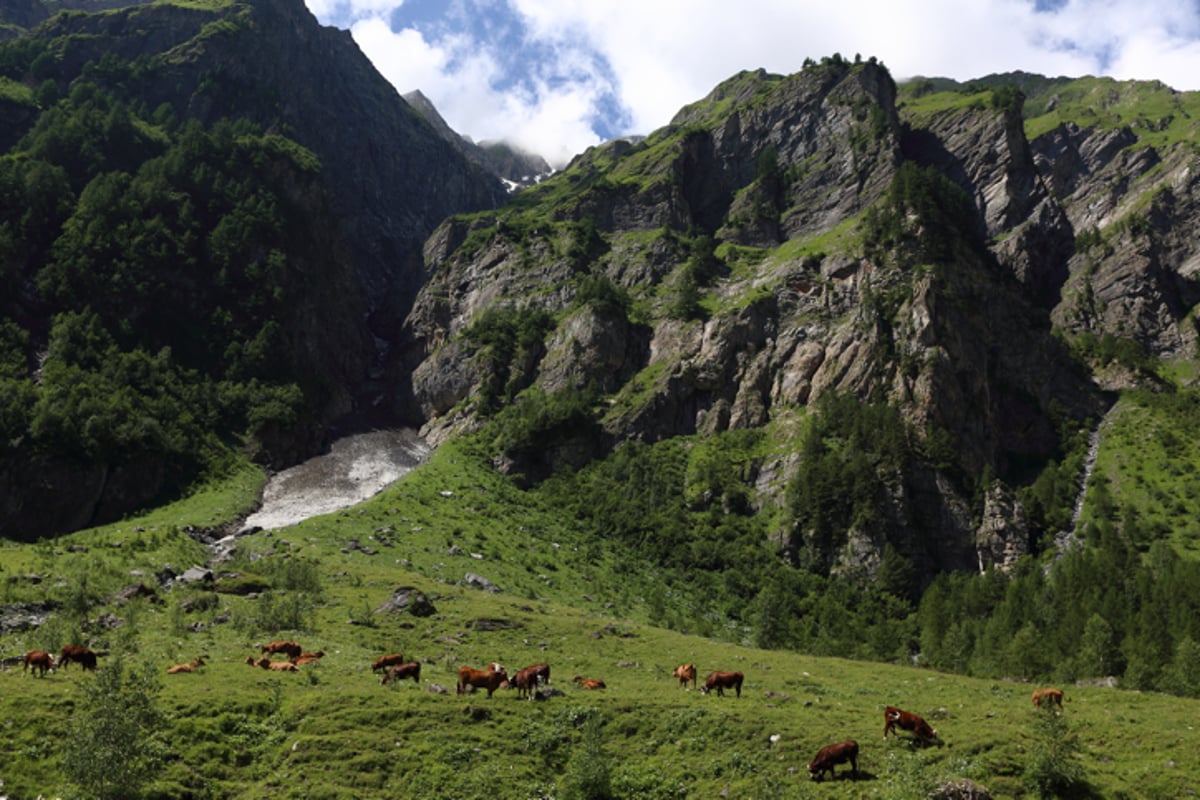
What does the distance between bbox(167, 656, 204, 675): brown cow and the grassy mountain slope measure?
0.96 metres

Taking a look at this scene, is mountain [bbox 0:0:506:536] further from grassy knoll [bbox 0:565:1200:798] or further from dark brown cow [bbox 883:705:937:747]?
dark brown cow [bbox 883:705:937:747]

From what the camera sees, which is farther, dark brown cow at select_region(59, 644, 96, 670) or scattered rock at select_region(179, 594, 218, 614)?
scattered rock at select_region(179, 594, 218, 614)

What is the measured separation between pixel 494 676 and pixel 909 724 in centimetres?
1786

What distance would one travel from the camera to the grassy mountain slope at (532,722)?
78.1 ft

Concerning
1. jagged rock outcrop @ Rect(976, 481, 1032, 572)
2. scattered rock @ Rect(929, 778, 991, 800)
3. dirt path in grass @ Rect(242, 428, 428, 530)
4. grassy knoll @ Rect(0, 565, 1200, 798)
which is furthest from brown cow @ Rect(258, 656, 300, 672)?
jagged rock outcrop @ Rect(976, 481, 1032, 572)

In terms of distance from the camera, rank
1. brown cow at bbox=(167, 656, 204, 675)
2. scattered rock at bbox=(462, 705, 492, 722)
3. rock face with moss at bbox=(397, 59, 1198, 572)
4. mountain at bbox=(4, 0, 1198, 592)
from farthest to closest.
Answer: rock face with moss at bbox=(397, 59, 1198, 572) → mountain at bbox=(4, 0, 1198, 592) → brown cow at bbox=(167, 656, 204, 675) → scattered rock at bbox=(462, 705, 492, 722)

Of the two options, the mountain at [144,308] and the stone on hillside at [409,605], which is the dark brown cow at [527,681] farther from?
Result: the mountain at [144,308]

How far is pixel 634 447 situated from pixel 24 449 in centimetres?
10106

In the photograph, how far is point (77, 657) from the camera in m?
31.8

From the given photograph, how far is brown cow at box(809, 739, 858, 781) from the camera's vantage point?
23672mm

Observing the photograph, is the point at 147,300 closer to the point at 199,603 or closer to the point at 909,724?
the point at 199,603

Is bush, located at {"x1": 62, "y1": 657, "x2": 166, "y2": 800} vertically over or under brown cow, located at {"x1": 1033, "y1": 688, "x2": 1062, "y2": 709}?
under

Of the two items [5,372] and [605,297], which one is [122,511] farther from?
[605,297]

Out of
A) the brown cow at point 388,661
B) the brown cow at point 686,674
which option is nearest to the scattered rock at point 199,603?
the brown cow at point 388,661
